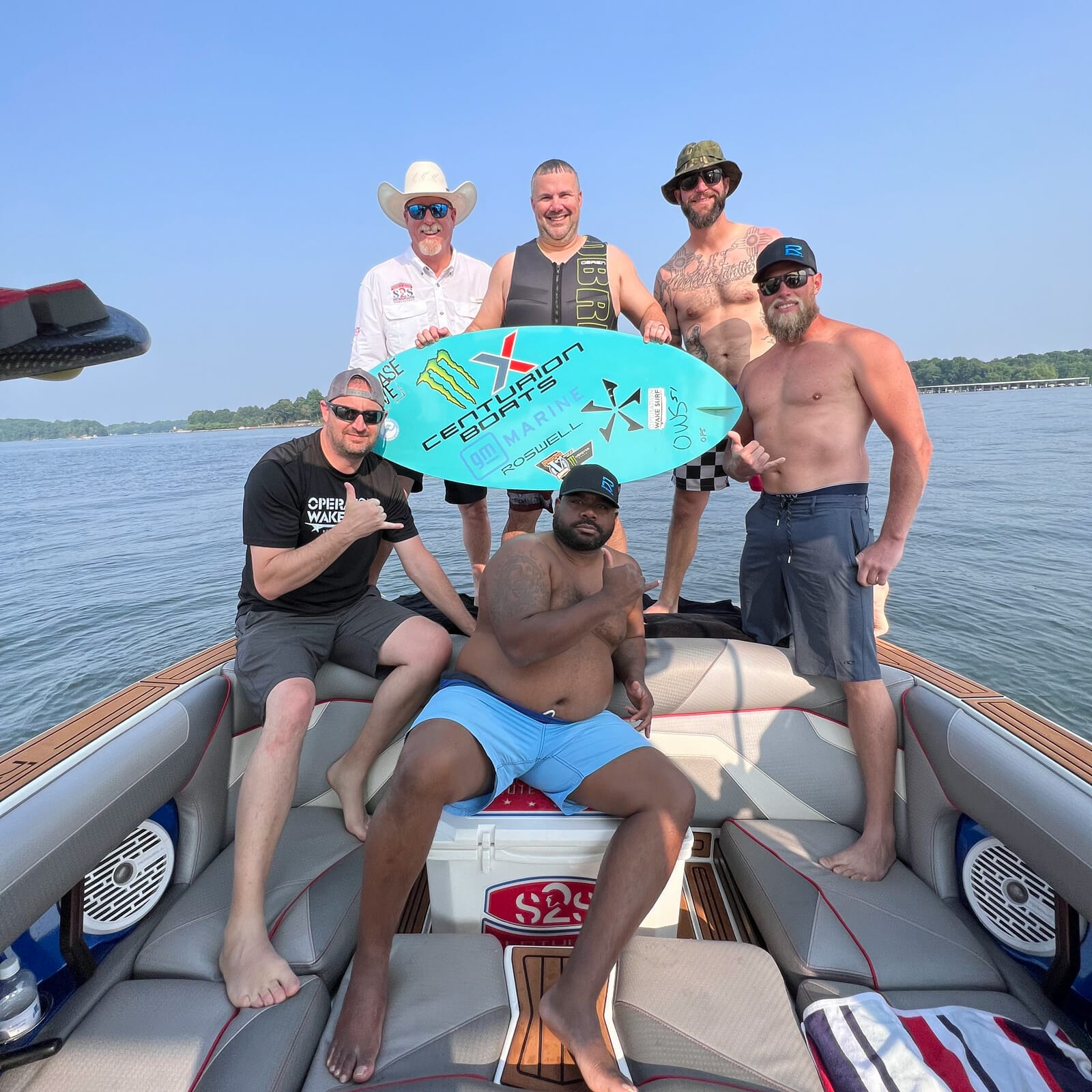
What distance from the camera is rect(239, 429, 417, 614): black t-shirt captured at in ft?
8.21

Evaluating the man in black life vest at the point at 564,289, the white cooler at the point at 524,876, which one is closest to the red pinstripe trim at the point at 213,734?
the white cooler at the point at 524,876

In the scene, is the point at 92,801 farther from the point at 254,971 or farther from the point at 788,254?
the point at 788,254

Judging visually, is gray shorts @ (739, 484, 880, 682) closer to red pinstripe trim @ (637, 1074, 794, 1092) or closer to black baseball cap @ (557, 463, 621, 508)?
black baseball cap @ (557, 463, 621, 508)

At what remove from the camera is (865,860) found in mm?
2260

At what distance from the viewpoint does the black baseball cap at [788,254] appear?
2.45m

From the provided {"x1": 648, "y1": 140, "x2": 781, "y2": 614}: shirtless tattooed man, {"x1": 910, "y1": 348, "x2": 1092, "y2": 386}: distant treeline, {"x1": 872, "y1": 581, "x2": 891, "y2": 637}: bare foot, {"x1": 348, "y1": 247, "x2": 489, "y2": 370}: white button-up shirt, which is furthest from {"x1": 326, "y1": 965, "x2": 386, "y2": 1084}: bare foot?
{"x1": 910, "y1": 348, "x2": 1092, "y2": 386}: distant treeline

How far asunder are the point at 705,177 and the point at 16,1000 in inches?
160

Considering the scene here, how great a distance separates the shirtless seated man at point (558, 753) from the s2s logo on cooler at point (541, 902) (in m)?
0.23

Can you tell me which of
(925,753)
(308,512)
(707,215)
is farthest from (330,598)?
(707,215)

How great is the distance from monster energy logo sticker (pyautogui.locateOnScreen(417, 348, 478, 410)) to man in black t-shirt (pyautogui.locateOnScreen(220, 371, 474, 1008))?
0.93 meters

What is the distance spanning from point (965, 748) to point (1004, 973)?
2.00ft

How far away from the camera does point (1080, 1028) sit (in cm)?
176

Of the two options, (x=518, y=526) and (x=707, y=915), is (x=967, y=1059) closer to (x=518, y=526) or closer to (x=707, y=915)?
(x=707, y=915)

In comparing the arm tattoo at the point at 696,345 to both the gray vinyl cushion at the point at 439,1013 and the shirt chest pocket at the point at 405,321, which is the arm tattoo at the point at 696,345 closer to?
the shirt chest pocket at the point at 405,321
